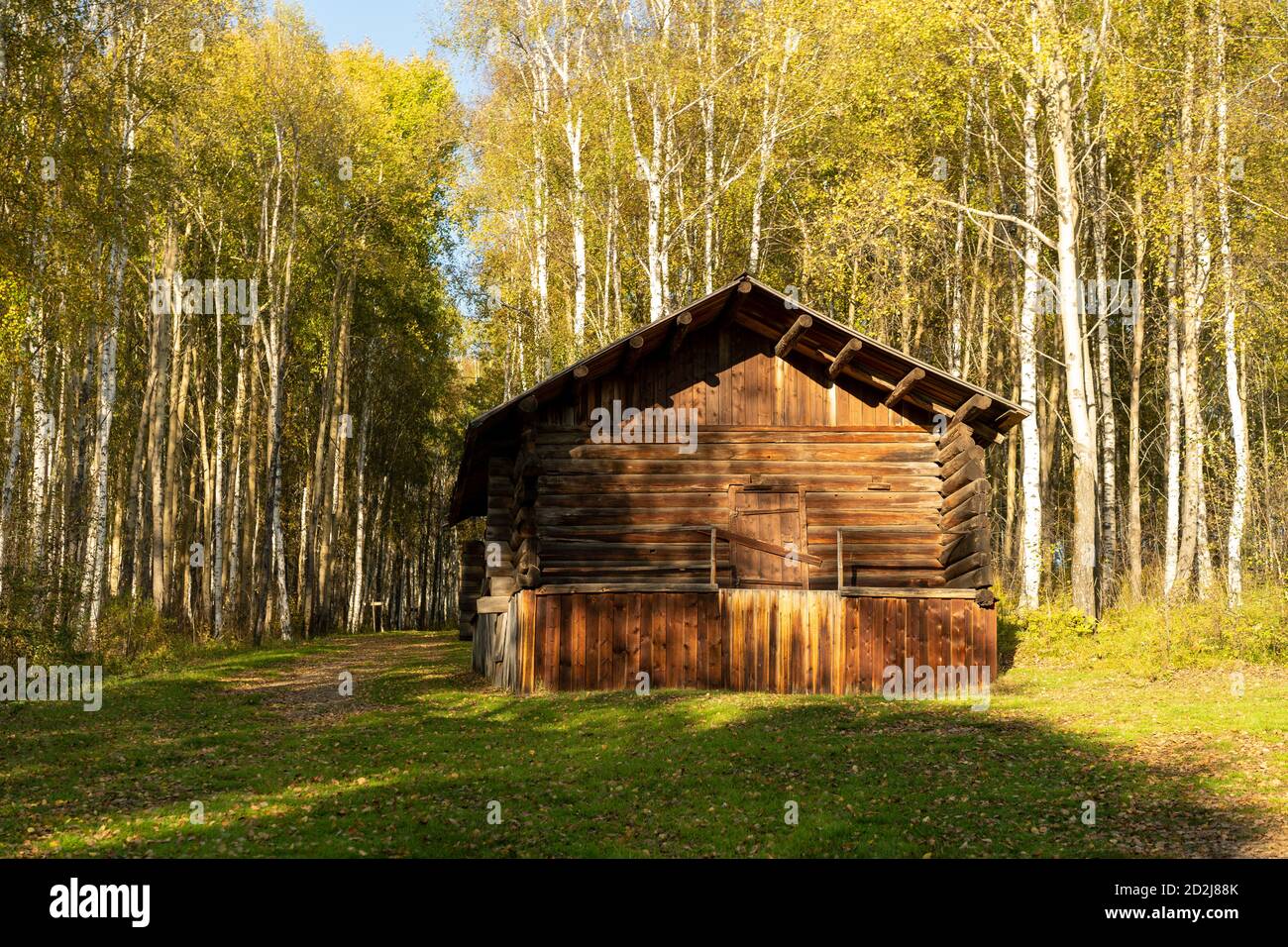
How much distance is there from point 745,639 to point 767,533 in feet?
7.72

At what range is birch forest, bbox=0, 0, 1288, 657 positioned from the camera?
24.7 metres

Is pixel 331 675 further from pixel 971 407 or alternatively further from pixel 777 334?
pixel 971 407

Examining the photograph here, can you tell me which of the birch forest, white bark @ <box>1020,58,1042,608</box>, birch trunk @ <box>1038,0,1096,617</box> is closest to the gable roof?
birch trunk @ <box>1038,0,1096,617</box>

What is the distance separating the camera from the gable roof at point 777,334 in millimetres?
20938

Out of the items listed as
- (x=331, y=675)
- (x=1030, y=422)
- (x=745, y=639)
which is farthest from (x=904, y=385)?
(x=331, y=675)

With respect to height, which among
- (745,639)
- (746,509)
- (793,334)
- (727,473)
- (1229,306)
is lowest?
(745,639)

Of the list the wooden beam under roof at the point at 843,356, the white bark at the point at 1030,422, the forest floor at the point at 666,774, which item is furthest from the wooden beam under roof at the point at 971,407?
the forest floor at the point at 666,774

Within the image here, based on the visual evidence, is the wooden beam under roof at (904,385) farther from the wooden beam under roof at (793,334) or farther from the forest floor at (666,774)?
the forest floor at (666,774)

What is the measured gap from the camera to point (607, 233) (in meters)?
37.2

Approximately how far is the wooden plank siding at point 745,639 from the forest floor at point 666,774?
29.9 inches

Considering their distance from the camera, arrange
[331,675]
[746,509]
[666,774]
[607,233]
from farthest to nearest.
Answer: [607,233], [331,675], [746,509], [666,774]

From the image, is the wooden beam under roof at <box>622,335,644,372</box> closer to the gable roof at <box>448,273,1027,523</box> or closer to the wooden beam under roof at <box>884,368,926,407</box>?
the gable roof at <box>448,273,1027,523</box>

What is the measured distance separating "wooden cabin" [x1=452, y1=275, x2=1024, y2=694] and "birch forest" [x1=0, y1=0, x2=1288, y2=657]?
468cm

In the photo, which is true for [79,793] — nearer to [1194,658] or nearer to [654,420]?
[654,420]
